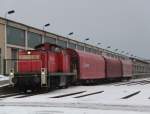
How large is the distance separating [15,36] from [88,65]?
15206mm

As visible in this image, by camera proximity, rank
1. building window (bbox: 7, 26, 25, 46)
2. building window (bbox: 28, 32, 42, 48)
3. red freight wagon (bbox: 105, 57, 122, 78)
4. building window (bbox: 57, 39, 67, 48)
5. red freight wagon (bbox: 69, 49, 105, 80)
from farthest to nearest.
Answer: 1. building window (bbox: 57, 39, 67, 48)
2. building window (bbox: 28, 32, 42, 48)
3. building window (bbox: 7, 26, 25, 46)
4. red freight wagon (bbox: 105, 57, 122, 78)
5. red freight wagon (bbox: 69, 49, 105, 80)

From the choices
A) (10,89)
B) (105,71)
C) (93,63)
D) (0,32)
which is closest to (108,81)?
(105,71)

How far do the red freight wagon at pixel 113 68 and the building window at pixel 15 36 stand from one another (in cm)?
1060

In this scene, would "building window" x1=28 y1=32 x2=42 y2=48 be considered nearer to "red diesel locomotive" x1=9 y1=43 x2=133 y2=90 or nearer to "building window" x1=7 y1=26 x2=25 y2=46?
"building window" x1=7 y1=26 x2=25 y2=46

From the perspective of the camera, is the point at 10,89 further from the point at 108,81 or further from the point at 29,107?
the point at 108,81

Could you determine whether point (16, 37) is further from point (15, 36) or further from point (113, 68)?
point (113, 68)

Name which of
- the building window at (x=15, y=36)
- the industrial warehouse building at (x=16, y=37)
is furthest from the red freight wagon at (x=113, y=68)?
the building window at (x=15, y=36)

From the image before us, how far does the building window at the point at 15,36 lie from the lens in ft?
169

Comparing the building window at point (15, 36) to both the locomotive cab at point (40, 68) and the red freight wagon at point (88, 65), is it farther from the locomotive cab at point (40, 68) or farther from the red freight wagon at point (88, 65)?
the locomotive cab at point (40, 68)

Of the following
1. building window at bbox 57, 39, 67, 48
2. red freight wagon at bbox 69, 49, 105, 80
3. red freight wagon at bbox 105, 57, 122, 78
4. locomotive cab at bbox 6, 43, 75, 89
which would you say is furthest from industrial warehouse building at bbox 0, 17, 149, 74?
locomotive cab at bbox 6, 43, 75, 89

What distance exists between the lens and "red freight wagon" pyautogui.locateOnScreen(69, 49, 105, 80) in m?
37.2

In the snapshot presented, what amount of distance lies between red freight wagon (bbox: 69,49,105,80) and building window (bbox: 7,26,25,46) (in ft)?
35.9

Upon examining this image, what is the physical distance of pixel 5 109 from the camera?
15836mm

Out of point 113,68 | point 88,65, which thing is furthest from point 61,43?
point 88,65
